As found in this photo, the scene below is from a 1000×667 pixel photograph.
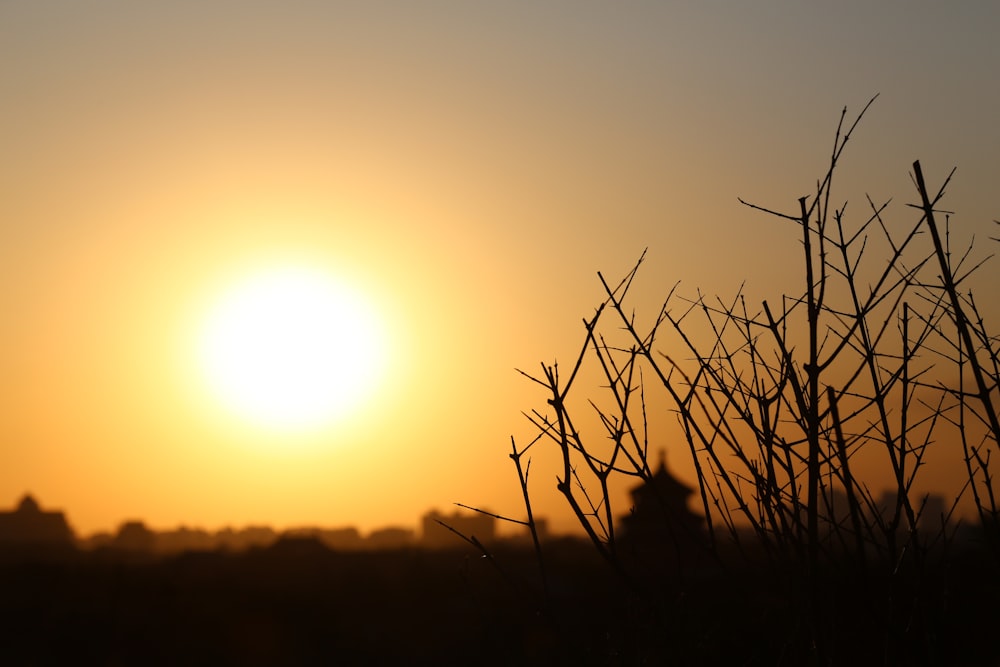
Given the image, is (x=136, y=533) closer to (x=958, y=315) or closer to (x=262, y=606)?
(x=262, y=606)

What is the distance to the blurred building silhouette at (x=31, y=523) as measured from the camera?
228ft

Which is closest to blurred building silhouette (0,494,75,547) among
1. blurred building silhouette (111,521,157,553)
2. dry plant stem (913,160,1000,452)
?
blurred building silhouette (111,521,157,553)

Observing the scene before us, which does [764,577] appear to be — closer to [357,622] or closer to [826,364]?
[826,364]

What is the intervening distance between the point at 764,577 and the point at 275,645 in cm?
2357

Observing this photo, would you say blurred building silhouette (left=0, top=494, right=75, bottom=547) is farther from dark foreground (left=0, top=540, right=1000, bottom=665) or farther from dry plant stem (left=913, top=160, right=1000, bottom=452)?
dry plant stem (left=913, top=160, right=1000, bottom=452)

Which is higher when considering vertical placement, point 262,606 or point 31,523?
point 31,523

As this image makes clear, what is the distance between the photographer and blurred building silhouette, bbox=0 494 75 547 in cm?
6956

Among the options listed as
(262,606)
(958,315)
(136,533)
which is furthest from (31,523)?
(958,315)

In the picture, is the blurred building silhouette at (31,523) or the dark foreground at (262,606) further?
the blurred building silhouette at (31,523)

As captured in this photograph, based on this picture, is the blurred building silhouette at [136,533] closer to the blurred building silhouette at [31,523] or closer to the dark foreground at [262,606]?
the blurred building silhouette at [31,523]

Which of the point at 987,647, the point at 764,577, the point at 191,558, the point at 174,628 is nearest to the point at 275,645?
the point at 174,628

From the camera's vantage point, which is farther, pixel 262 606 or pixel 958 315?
pixel 262 606

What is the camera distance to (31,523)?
7100 centimetres

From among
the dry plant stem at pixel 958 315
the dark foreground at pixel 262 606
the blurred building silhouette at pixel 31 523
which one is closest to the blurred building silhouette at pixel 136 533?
the blurred building silhouette at pixel 31 523
